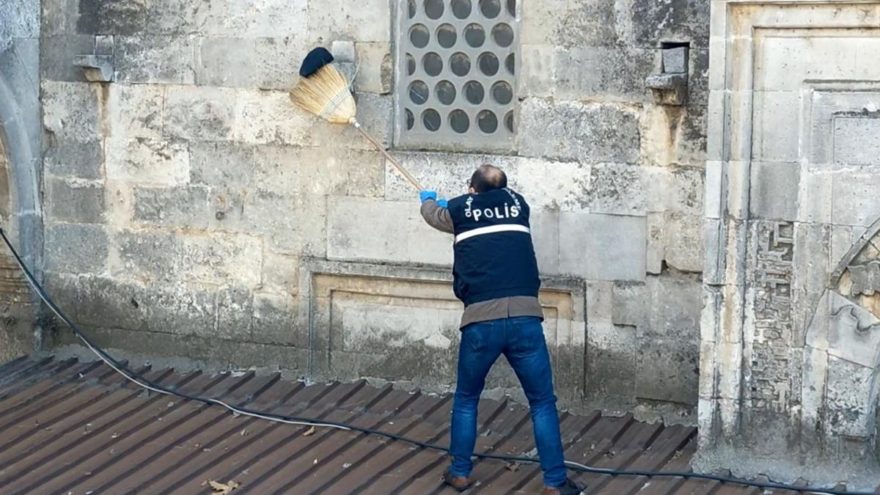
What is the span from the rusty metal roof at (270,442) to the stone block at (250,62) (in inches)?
69.7

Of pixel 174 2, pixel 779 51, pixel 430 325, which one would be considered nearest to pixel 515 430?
pixel 430 325

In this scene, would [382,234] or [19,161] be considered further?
[19,161]

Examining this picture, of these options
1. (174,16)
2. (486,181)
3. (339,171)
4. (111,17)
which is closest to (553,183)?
(486,181)

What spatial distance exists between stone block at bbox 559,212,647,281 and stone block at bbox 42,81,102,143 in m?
3.20

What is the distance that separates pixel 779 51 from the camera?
26.3ft

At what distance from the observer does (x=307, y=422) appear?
9.38 m

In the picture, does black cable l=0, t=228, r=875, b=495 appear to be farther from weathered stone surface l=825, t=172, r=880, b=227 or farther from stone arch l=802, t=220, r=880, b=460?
weathered stone surface l=825, t=172, r=880, b=227

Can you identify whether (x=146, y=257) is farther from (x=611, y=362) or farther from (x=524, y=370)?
(x=524, y=370)

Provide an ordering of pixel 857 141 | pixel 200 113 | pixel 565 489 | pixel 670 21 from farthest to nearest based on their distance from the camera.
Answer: pixel 200 113
pixel 670 21
pixel 565 489
pixel 857 141

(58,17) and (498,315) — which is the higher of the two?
(58,17)

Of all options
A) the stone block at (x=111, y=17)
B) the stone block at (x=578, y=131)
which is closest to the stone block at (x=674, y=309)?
the stone block at (x=578, y=131)

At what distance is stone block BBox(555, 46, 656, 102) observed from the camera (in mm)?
9047

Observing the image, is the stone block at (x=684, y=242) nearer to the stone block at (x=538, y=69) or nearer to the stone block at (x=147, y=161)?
the stone block at (x=538, y=69)

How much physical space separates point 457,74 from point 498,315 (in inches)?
77.0
